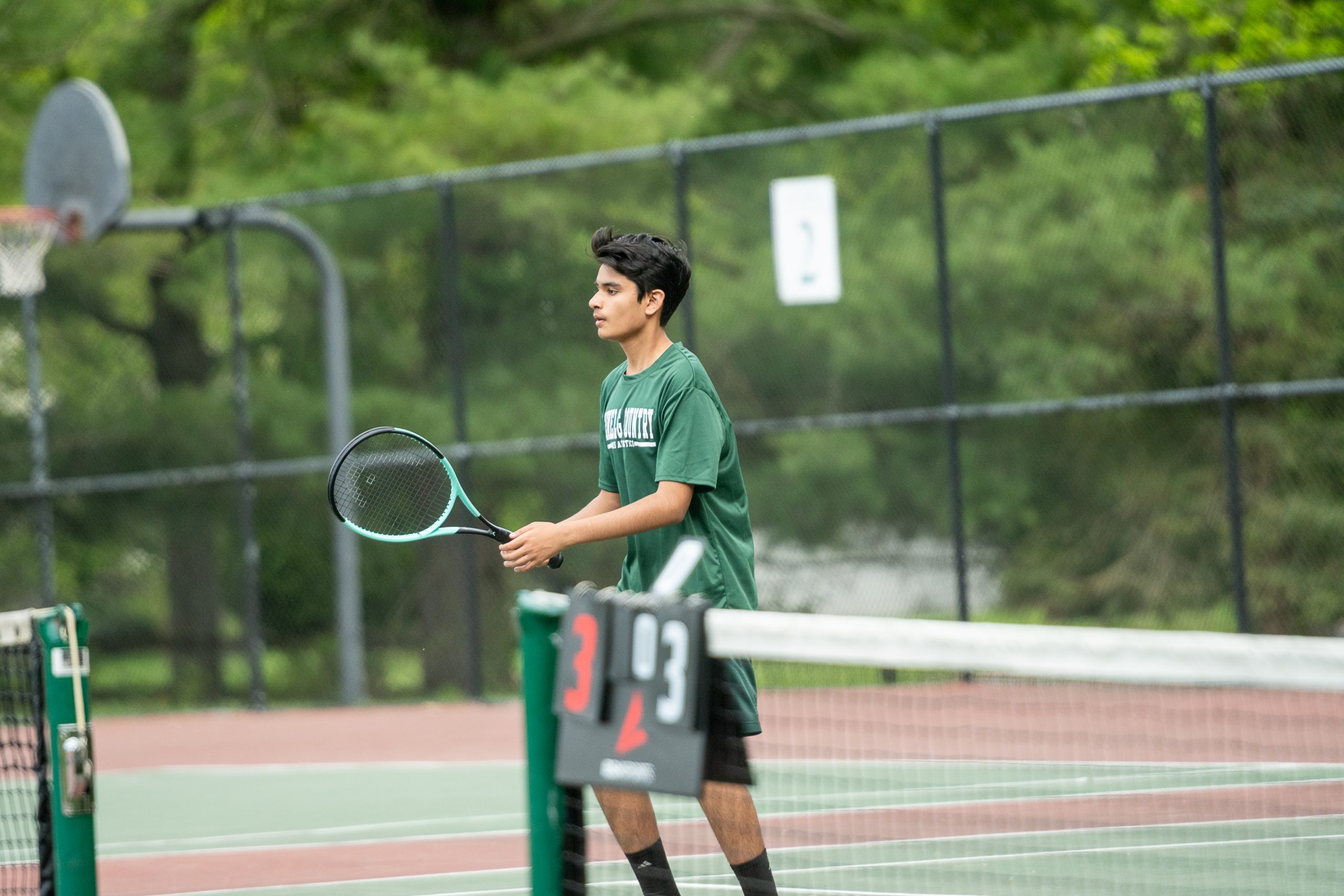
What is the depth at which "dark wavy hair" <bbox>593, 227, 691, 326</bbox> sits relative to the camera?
4355 mm

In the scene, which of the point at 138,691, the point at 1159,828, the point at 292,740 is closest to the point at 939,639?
the point at 1159,828

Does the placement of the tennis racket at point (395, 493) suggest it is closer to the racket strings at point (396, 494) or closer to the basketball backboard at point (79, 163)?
the racket strings at point (396, 494)

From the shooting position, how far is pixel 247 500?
12102mm

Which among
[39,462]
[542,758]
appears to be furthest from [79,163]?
[542,758]

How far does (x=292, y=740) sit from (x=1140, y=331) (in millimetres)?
5567

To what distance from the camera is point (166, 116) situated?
669 inches

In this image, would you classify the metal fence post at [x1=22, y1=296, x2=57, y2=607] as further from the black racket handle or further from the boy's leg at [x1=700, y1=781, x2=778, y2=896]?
the boy's leg at [x1=700, y1=781, x2=778, y2=896]

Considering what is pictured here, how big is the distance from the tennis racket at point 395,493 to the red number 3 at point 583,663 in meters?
1.37

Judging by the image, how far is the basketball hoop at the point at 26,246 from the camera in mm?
11672

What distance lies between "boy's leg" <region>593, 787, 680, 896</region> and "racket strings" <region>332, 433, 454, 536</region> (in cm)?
92

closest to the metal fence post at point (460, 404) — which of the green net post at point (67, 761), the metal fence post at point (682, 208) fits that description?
the metal fence post at point (682, 208)

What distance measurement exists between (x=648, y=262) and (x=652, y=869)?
4.60ft

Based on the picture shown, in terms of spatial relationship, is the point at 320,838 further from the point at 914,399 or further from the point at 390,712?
the point at 914,399

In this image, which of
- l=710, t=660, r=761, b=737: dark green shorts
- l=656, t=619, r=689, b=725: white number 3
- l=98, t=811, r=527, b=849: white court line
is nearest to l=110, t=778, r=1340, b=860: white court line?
l=98, t=811, r=527, b=849: white court line
